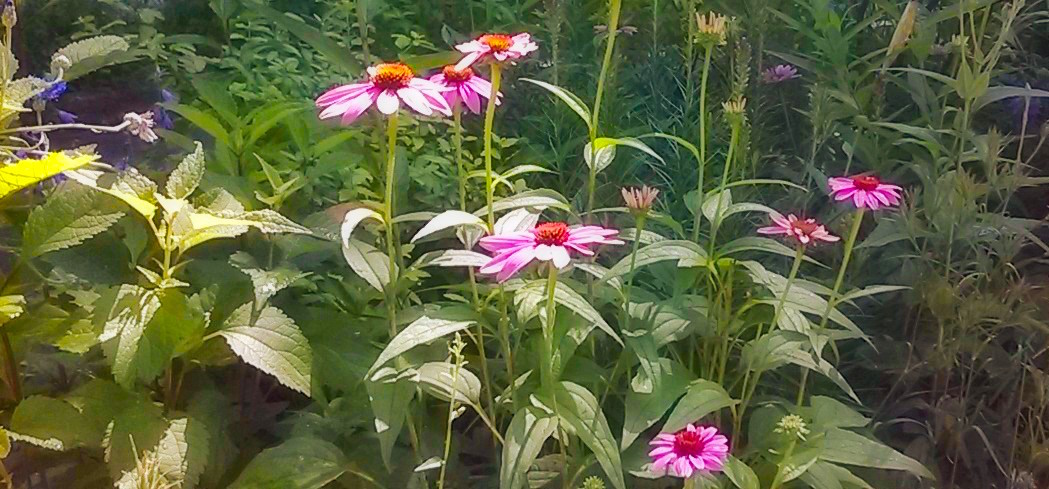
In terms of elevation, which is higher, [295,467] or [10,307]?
[10,307]

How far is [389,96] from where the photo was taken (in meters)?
0.59

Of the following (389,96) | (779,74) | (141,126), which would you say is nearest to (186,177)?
(141,126)

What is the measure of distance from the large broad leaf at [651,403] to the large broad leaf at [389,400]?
172 millimetres

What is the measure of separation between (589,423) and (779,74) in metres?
0.45

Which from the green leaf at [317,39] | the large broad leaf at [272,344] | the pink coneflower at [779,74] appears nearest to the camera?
the large broad leaf at [272,344]

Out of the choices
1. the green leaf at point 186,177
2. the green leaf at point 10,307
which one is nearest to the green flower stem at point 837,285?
the green leaf at point 186,177

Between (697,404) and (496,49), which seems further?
(697,404)

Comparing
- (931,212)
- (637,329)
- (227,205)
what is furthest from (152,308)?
(931,212)

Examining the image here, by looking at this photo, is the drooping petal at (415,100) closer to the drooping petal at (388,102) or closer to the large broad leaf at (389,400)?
the drooping petal at (388,102)

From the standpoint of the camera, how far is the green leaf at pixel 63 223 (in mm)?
669

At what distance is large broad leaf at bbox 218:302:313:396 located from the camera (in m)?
0.65

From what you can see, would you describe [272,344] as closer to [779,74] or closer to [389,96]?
[389,96]

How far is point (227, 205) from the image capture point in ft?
2.30

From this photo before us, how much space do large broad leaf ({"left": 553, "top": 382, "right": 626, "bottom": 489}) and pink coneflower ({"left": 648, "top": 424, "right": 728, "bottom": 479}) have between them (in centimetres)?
3
